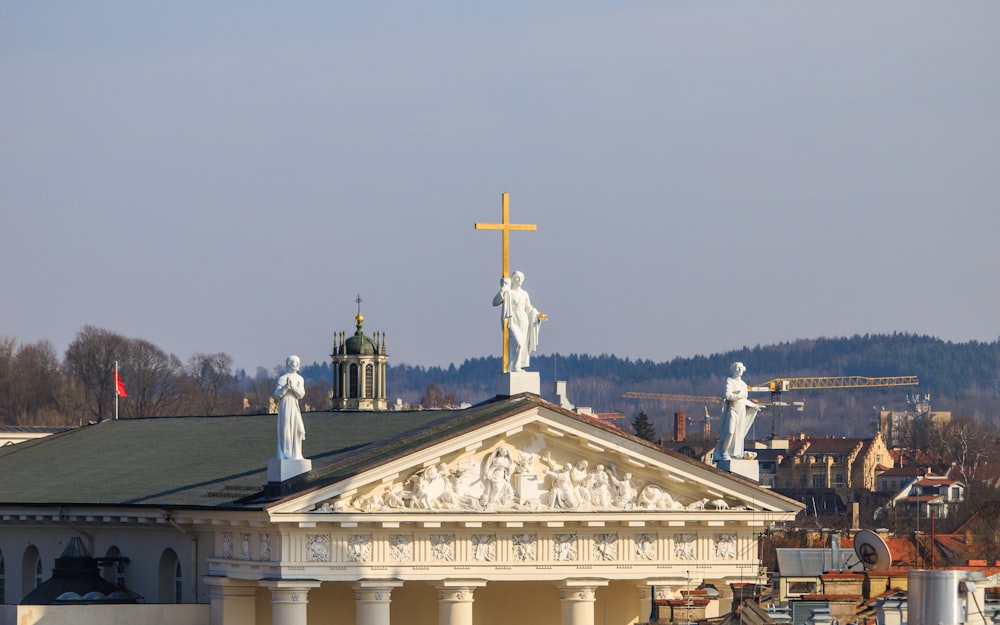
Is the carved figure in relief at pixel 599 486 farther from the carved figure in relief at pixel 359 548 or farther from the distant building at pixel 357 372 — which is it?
the distant building at pixel 357 372

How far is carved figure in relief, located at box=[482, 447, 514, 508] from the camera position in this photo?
199ft

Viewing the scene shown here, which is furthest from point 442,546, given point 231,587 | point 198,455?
point 198,455

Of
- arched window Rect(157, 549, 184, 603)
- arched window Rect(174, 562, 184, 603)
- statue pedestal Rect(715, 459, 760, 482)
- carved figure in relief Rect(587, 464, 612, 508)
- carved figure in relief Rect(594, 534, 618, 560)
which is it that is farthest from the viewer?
arched window Rect(157, 549, 184, 603)

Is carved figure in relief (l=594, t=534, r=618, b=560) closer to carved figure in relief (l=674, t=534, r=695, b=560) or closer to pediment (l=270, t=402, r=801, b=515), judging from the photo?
pediment (l=270, t=402, r=801, b=515)

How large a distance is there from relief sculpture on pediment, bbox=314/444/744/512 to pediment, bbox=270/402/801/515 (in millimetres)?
24

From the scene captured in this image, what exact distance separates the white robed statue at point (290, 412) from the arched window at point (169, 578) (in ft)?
24.5

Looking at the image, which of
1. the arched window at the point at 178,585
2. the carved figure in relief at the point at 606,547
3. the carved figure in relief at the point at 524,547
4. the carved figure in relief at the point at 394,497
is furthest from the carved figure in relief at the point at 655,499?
the arched window at the point at 178,585

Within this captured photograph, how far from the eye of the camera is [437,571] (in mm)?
60688

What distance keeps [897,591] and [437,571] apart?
1247 cm

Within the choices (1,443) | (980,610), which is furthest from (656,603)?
(1,443)

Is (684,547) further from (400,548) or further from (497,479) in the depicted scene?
(400,548)

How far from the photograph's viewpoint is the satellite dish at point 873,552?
57.3 metres

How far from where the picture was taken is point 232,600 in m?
61.5

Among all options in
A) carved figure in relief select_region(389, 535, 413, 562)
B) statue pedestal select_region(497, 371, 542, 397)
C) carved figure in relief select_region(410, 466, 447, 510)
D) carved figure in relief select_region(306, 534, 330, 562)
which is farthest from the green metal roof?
carved figure in relief select_region(389, 535, 413, 562)
